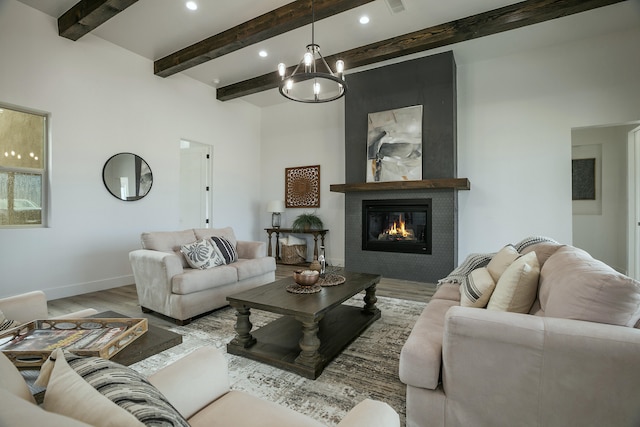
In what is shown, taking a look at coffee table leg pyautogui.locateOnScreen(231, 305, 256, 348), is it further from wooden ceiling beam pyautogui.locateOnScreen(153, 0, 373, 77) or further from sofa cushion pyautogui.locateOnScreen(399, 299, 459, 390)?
wooden ceiling beam pyautogui.locateOnScreen(153, 0, 373, 77)

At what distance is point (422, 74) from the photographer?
4.61 metres

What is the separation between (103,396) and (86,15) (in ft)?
13.9

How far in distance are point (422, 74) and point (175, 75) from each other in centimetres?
391

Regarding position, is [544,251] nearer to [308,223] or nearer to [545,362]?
[545,362]

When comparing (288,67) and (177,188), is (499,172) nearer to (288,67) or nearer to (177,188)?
(288,67)

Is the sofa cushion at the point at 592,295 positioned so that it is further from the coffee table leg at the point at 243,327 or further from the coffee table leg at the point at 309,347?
the coffee table leg at the point at 243,327

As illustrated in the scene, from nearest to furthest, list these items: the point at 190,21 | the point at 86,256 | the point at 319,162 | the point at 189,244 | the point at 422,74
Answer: the point at 189,244, the point at 190,21, the point at 86,256, the point at 422,74, the point at 319,162

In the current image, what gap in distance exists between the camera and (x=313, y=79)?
15.4ft

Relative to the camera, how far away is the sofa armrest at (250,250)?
12.9 feet

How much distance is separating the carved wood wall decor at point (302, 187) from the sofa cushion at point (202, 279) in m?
3.05

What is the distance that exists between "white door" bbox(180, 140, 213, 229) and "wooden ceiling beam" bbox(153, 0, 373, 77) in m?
1.52

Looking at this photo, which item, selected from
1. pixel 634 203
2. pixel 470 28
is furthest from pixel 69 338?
pixel 634 203

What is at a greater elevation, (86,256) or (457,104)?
(457,104)

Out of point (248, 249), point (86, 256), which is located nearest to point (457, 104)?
point (248, 249)
